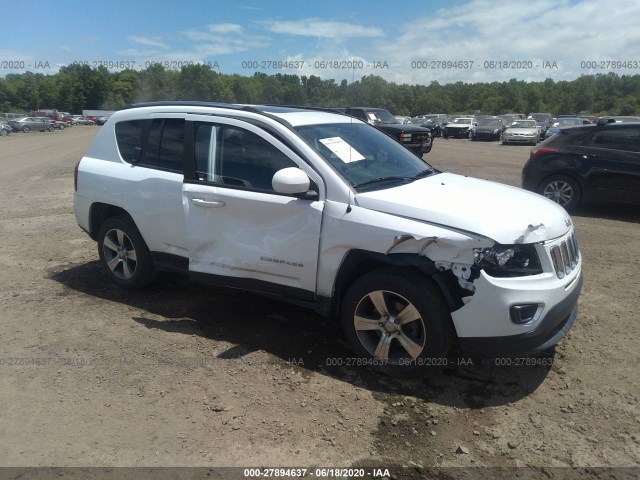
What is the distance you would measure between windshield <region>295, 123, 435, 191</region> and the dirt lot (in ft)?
4.53

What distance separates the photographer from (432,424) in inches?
126

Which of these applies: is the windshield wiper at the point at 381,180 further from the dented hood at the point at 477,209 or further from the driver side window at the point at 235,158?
the driver side window at the point at 235,158

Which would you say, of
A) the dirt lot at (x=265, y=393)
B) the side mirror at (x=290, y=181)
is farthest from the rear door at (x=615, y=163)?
the side mirror at (x=290, y=181)

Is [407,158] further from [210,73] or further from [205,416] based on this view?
[210,73]

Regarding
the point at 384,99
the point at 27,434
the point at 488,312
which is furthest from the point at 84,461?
the point at 384,99

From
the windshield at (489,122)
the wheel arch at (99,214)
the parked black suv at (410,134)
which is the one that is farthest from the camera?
the windshield at (489,122)

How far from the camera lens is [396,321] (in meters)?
3.56

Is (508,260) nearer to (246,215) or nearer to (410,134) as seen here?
(246,215)

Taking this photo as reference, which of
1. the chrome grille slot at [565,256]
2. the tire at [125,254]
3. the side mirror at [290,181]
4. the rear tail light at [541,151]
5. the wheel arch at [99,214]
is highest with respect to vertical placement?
the rear tail light at [541,151]

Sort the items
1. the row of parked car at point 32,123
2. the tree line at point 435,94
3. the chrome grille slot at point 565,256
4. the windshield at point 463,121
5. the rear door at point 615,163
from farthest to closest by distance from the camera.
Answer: the tree line at point 435,94
the row of parked car at point 32,123
the windshield at point 463,121
the rear door at point 615,163
the chrome grille slot at point 565,256

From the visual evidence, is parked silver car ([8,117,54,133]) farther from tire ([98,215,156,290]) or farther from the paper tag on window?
the paper tag on window

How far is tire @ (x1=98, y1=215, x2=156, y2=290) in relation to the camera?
5.03 m

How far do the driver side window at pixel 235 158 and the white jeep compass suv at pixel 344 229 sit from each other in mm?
11

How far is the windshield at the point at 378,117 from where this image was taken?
19.2 meters
